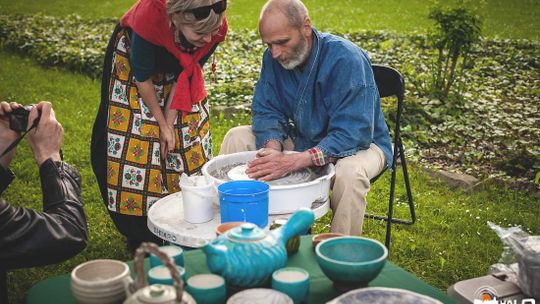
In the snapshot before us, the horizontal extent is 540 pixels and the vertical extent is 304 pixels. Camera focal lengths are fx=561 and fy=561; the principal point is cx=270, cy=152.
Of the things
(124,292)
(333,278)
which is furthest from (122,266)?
(333,278)

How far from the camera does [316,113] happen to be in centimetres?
320

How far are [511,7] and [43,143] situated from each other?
13.8 meters

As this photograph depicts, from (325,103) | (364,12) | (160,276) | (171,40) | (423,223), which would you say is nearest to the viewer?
(160,276)

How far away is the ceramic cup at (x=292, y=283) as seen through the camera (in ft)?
5.52

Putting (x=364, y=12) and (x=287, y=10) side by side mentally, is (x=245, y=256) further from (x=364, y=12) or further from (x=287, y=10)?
(x=364, y=12)

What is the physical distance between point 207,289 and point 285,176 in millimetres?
1209

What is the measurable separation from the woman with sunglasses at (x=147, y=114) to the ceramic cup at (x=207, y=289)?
1.58m

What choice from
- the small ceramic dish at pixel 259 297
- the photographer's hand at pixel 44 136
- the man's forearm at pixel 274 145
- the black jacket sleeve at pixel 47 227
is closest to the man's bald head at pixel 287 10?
the man's forearm at pixel 274 145

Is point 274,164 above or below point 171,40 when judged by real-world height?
below

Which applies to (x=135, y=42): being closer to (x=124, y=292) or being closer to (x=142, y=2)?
(x=142, y=2)

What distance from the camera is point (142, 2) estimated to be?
300 cm

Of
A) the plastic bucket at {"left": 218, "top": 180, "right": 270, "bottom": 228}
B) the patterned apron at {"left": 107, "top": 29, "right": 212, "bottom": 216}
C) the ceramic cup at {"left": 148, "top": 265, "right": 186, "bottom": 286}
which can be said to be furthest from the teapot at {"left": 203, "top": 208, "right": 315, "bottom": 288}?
the patterned apron at {"left": 107, "top": 29, "right": 212, "bottom": 216}

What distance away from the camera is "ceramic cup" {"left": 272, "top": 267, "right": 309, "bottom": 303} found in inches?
66.2

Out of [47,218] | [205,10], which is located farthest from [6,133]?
[205,10]
